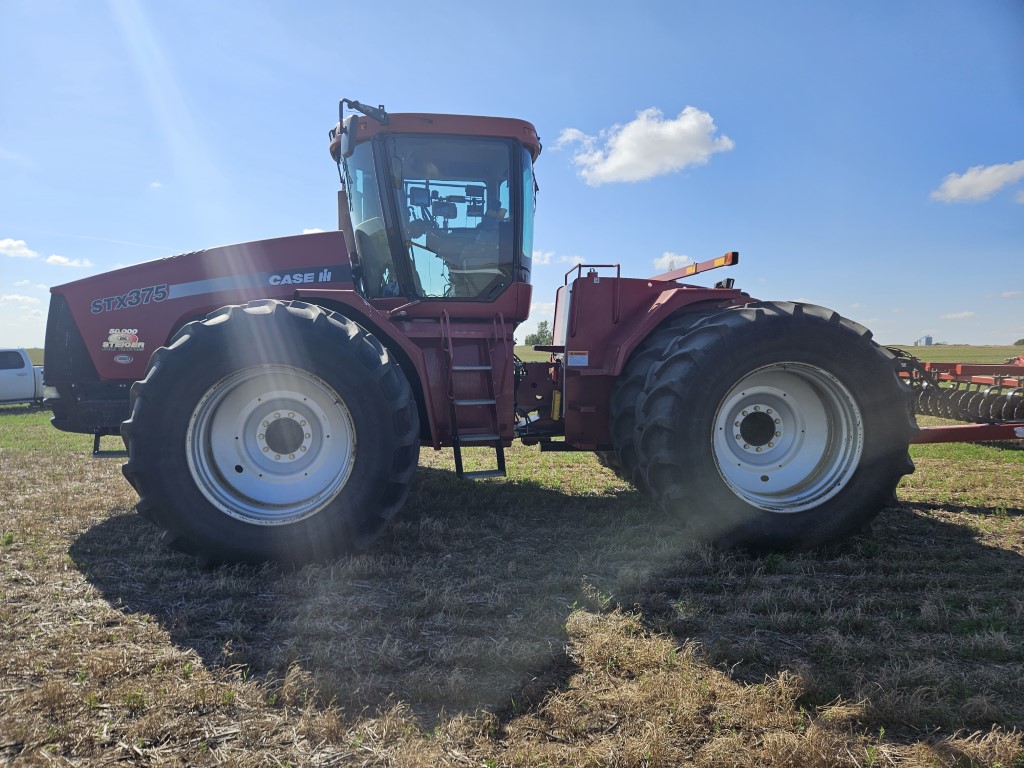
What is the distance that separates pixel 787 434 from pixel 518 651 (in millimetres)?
2580

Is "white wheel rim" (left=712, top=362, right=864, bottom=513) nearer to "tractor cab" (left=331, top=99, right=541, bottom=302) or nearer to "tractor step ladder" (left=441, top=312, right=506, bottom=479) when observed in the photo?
"tractor step ladder" (left=441, top=312, right=506, bottom=479)

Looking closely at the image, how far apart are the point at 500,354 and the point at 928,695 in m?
3.14

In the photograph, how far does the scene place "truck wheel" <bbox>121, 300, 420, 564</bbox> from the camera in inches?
131

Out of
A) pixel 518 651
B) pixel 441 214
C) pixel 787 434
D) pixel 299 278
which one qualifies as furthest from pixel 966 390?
pixel 299 278

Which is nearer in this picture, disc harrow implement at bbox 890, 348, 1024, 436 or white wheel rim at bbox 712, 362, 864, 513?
white wheel rim at bbox 712, 362, 864, 513

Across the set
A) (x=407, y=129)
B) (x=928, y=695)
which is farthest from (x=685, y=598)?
(x=407, y=129)

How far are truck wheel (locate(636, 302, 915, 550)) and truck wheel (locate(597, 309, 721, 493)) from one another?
395mm

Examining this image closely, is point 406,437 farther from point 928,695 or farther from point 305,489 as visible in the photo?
point 928,695

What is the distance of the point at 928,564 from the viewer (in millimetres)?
3572

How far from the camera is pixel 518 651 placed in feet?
8.11

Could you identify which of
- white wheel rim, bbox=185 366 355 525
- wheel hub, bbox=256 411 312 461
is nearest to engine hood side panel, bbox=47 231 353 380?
white wheel rim, bbox=185 366 355 525

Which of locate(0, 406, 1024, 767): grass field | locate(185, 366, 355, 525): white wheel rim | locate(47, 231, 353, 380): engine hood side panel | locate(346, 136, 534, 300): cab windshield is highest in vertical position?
locate(346, 136, 534, 300): cab windshield

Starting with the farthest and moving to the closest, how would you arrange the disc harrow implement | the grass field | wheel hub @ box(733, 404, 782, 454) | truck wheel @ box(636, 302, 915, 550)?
1. the disc harrow implement
2. wheel hub @ box(733, 404, 782, 454)
3. truck wheel @ box(636, 302, 915, 550)
4. the grass field

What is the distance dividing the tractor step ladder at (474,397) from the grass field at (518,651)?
24.0 inches
